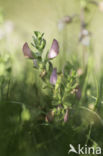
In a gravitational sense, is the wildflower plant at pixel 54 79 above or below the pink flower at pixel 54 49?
below

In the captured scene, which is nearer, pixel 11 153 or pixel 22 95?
pixel 11 153

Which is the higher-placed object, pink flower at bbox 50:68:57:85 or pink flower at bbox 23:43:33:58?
pink flower at bbox 23:43:33:58

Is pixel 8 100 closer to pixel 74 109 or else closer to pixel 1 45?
pixel 74 109

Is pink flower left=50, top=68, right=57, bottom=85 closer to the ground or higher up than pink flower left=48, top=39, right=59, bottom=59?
closer to the ground

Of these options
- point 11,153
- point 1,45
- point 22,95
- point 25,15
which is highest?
point 25,15

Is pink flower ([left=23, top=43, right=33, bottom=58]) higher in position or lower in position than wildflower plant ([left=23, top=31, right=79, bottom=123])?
higher

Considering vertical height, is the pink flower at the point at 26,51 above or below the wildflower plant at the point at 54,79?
above

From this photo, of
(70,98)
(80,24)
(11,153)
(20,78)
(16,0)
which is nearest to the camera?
(11,153)

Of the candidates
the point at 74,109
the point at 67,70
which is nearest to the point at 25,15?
the point at 67,70

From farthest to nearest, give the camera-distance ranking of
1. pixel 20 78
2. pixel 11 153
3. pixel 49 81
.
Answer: pixel 20 78
pixel 49 81
pixel 11 153

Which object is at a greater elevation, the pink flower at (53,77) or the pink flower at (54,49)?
the pink flower at (54,49)

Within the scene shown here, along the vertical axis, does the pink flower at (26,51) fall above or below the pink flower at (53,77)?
above
